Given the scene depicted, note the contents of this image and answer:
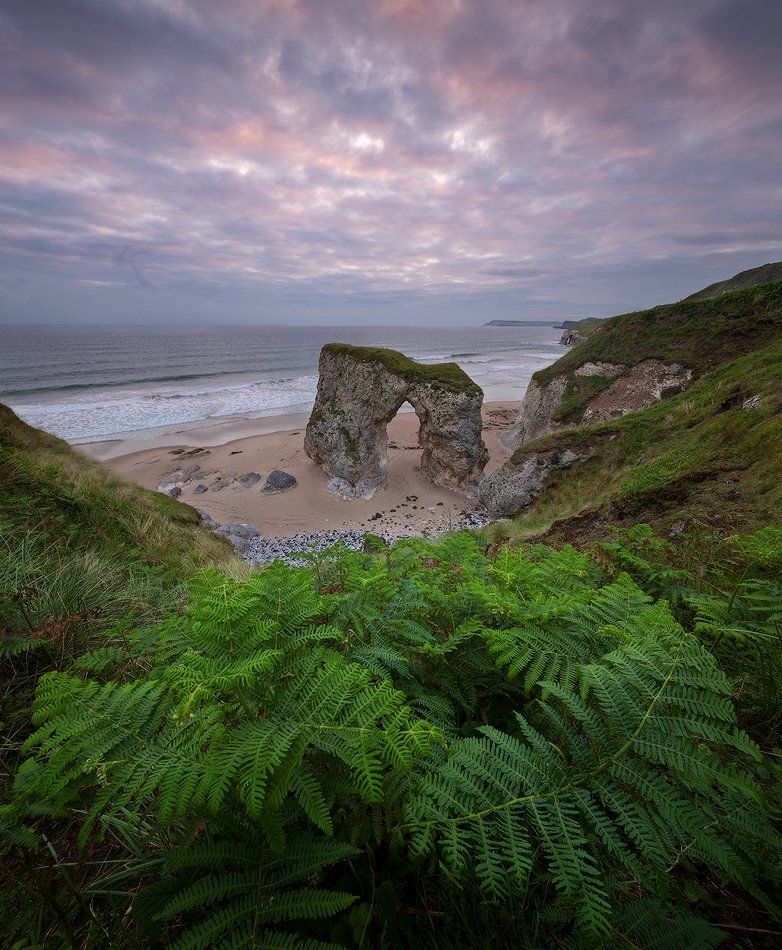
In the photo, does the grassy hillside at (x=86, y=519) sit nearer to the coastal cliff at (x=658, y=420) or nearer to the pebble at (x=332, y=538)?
the pebble at (x=332, y=538)

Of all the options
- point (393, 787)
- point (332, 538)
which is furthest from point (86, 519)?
point (332, 538)

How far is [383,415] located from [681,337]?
1556cm

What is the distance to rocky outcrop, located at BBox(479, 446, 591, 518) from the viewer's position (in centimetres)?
1345

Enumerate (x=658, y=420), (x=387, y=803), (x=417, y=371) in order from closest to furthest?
(x=387, y=803) → (x=658, y=420) → (x=417, y=371)

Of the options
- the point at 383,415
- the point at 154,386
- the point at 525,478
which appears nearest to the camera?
the point at 525,478

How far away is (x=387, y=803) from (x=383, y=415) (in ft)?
62.7

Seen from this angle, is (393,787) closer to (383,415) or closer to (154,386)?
(383,415)

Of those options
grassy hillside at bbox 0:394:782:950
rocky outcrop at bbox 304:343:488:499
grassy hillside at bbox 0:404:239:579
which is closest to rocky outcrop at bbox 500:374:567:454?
rocky outcrop at bbox 304:343:488:499

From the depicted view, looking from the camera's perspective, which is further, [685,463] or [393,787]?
[685,463]

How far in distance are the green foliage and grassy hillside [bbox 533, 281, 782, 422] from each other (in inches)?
837


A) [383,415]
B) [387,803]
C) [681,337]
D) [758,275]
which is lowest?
[383,415]

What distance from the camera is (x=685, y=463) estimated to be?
7902 millimetres

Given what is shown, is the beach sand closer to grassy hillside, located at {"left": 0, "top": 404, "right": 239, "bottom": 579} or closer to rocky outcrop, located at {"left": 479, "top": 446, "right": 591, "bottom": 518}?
rocky outcrop, located at {"left": 479, "top": 446, "right": 591, "bottom": 518}

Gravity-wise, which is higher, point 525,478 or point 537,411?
point 537,411
